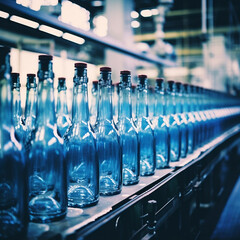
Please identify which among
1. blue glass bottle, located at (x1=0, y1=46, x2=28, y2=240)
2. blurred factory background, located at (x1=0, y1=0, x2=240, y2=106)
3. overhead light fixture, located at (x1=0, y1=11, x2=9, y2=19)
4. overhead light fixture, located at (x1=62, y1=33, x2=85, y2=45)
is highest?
blurred factory background, located at (x1=0, y1=0, x2=240, y2=106)

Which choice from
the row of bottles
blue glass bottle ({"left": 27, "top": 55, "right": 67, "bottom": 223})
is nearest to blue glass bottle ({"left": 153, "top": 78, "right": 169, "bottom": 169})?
the row of bottles

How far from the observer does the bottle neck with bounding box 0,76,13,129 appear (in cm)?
48

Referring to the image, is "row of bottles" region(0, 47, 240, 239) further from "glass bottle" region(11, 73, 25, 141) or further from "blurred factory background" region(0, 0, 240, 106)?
"blurred factory background" region(0, 0, 240, 106)

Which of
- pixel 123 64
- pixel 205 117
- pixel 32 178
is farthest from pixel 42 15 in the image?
pixel 123 64

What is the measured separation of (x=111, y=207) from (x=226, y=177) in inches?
68.0

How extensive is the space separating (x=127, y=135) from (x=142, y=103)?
119 millimetres

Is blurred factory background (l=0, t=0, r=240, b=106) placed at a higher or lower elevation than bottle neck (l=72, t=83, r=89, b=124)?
higher

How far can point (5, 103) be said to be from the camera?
0.48m

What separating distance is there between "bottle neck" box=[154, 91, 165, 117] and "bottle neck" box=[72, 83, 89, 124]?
43cm

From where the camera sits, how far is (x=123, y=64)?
2215mm

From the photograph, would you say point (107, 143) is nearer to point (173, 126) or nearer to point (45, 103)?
point (45, 103)

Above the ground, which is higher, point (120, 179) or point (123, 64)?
point (123, 64)

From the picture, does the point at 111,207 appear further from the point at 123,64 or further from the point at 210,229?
the point at 123,64

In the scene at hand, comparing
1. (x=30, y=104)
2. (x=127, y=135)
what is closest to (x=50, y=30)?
(x=30, y=104)
